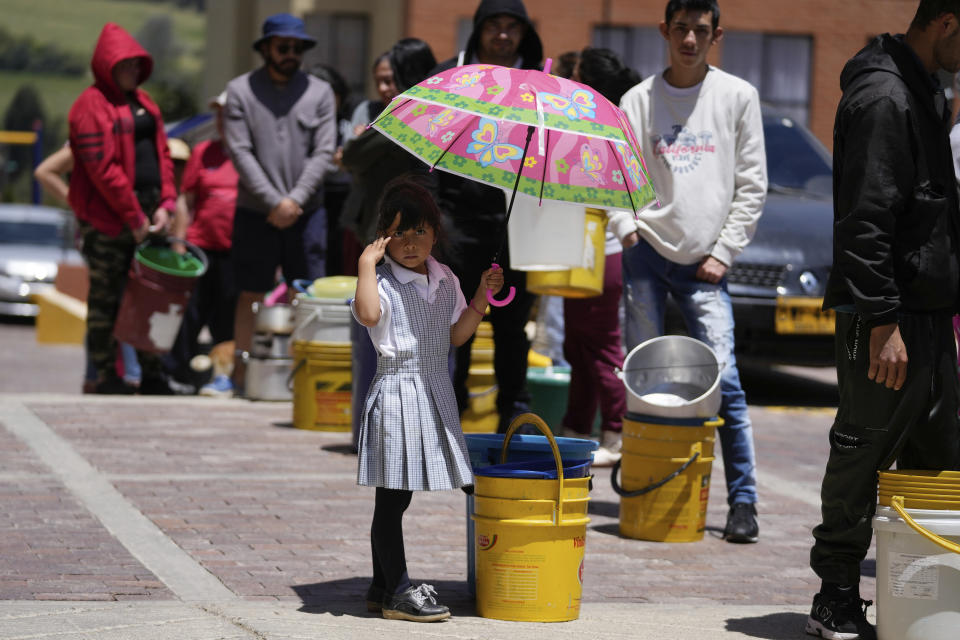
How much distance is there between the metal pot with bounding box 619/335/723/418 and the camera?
21.7 ft

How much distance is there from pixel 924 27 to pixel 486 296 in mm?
1614

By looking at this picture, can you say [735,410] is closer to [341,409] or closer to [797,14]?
[341,409]

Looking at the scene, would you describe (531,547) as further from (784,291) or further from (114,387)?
(784,291)

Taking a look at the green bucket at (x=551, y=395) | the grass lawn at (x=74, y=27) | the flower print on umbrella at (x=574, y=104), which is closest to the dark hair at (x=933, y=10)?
the flower print on umbrella at (x=574, y=104)

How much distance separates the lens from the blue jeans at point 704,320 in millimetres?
6836

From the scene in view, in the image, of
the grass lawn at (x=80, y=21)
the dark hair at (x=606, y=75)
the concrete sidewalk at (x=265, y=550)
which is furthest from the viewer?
the grass lawn at (x=80, y=21)

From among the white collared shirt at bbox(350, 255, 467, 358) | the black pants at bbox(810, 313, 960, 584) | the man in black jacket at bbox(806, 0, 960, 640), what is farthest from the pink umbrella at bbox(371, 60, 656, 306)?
the black pants at bbox(810, 313, 960, 584)

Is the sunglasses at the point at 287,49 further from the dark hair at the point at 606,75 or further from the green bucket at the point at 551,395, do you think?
the green bucket at the point at 551,395

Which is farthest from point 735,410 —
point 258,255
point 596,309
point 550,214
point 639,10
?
point 639,10

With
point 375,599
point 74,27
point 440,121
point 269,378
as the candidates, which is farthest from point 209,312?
point 74,27

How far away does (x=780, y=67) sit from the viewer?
2970 cm

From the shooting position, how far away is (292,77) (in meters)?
10.3

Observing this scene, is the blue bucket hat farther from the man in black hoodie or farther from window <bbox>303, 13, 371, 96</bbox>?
window <bbox>303, 13, 371, 96</bbox>

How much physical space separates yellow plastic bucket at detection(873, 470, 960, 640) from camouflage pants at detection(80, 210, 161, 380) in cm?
665
